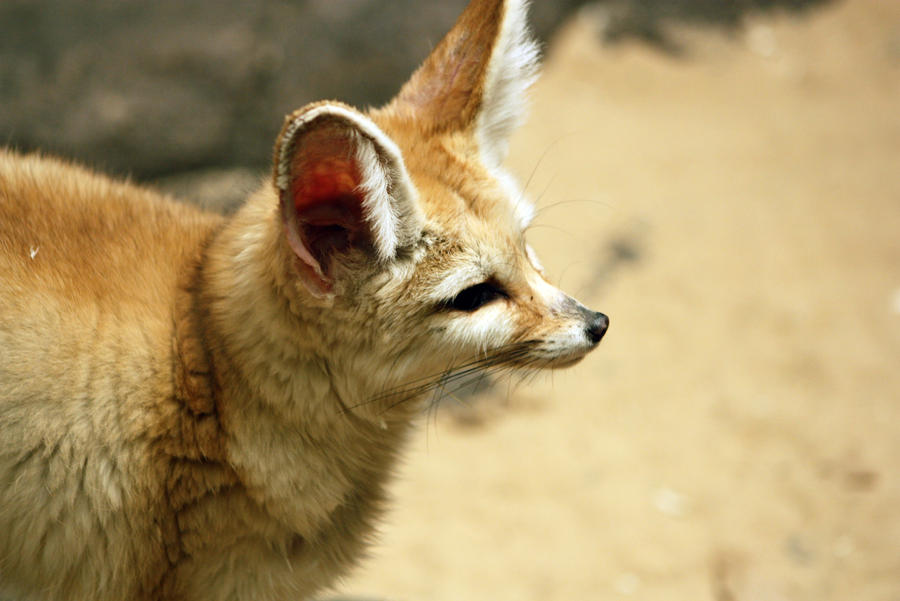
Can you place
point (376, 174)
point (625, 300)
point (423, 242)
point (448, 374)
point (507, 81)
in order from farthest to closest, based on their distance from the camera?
1. point (625, 300)
2. point (507, 81)
3. point (448, 374)
4. point (423, 242)
5. point (376, 174)

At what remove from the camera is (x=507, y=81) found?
307 cm

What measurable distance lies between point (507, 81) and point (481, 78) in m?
0.18

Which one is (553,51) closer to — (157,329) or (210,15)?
(210,15)

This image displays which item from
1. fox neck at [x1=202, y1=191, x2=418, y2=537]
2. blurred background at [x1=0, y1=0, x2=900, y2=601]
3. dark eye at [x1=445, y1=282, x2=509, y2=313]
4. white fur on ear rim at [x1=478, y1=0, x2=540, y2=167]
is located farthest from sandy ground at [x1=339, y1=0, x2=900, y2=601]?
dark eye at [x1=445, y1=282, x2=509, y2=313]

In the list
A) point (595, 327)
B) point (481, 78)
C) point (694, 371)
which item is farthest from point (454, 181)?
point (694, 371)

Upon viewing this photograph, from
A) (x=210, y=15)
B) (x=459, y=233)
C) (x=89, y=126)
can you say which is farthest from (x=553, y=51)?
(x=459, y=233)

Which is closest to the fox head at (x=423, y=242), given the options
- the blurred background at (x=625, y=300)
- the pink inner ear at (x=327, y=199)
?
the pink inner ear at (x=327, y=199)

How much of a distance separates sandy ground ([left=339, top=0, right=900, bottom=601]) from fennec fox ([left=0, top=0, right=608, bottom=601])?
3.77ft

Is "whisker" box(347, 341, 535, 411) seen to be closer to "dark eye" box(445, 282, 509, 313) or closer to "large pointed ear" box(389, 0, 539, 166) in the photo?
"dark eye" box(445, 282, 509, 313)

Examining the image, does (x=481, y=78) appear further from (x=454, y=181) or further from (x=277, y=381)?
(x=277, y=381)

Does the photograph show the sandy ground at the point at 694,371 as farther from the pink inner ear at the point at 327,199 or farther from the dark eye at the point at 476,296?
the pink inner ear at the point at 327,199

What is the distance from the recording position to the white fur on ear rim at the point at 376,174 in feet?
7.09

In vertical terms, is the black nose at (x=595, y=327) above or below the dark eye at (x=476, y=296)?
below

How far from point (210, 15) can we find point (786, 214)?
497cm
